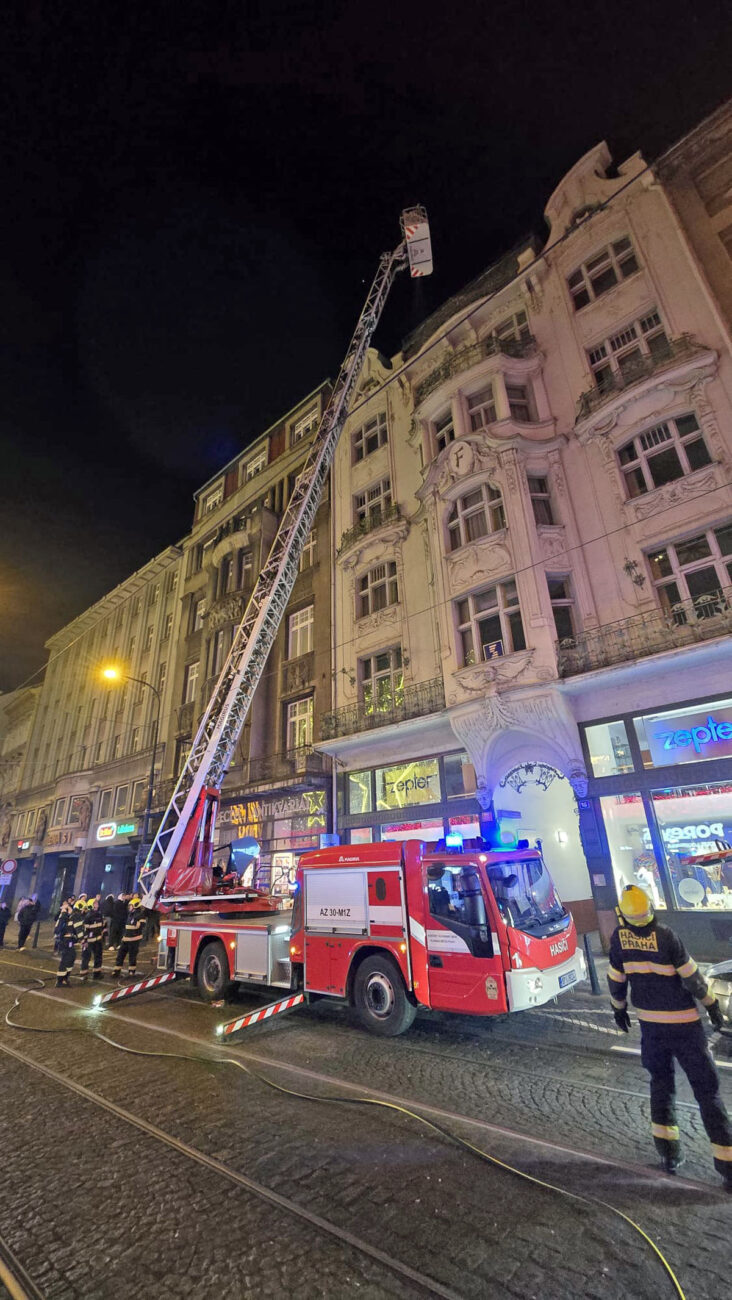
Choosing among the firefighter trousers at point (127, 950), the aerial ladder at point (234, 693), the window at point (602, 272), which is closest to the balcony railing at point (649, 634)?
the aerial ladder at point (234, 693)

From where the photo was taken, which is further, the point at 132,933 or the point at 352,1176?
the point at 132,933

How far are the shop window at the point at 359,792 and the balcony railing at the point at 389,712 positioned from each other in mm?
1715

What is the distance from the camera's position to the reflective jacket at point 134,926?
12.8 meters

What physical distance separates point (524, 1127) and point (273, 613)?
12323 mm

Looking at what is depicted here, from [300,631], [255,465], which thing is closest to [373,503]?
[300,631]

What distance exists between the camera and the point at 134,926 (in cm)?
1277

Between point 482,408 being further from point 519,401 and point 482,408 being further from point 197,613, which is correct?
point 197,613

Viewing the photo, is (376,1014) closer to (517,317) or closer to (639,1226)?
(639,1226)

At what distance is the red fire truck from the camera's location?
7.00 m

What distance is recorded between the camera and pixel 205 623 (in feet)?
93.3

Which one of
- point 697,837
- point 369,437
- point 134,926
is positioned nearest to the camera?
point 697,837

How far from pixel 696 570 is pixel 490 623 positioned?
544cm

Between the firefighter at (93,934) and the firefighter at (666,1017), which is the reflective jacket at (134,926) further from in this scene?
the firefighter at (666,1017)

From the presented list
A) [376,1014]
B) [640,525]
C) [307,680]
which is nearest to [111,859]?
[307,680]
